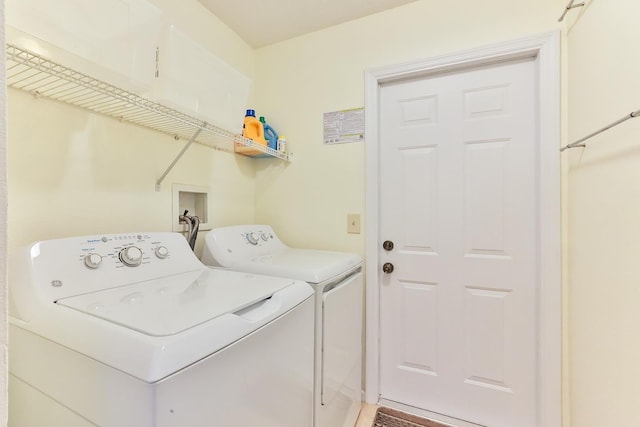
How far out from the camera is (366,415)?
168cm

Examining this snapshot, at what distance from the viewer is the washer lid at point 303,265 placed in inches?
47.2

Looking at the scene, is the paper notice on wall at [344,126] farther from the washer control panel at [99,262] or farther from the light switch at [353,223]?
the washer control panel at [99,262]

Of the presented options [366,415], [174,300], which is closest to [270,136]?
[174,300]

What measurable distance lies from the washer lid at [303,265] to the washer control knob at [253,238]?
0.39ft

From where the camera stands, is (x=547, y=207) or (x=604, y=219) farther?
(x=547, y=207)

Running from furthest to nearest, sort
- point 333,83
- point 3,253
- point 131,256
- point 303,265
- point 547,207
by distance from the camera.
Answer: point 333,83, point 547,207, point 303,265, point 131,256, point 3,253

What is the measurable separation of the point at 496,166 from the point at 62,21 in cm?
192

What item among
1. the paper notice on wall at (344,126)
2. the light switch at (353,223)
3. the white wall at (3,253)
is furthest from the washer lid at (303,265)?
the white wall at (3,253)

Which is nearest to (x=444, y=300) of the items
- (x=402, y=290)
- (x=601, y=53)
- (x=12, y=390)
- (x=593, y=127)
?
(x=402, y=290)

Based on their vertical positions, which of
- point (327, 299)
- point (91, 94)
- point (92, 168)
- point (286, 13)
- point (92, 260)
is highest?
point (286, 13)

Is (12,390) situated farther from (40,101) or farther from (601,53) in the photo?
(601,53)

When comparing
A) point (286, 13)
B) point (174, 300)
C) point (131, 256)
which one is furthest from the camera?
point (286, 13)

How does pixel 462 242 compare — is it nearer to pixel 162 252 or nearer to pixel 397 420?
pixel 397 420

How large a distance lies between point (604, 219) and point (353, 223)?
1.16 meters
